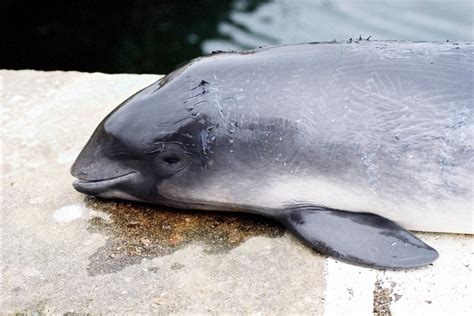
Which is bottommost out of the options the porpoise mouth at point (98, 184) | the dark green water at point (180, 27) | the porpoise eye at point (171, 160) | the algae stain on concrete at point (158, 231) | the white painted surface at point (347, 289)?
the white painted surface at point (347, 289)

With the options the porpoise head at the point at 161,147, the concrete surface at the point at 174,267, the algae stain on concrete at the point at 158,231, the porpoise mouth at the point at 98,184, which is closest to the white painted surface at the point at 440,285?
the concrete surface at the point at 174,267

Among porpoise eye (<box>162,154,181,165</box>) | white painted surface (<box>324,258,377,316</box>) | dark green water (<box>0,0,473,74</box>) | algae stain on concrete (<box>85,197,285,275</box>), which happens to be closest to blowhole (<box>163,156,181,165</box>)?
porpoise eye (<box>162,154,181,165</box>)

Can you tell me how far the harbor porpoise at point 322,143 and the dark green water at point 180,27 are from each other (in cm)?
580

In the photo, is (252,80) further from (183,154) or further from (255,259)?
(255,259)

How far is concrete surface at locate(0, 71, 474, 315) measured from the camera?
4426mm

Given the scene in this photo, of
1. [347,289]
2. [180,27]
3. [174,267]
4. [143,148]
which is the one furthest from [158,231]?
[180,27]

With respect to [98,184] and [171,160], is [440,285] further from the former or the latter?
[98,184]

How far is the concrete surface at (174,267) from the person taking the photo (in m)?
4.43

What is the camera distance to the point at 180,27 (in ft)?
39.8

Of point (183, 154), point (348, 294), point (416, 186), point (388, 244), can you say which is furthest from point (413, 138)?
point (183, 154)

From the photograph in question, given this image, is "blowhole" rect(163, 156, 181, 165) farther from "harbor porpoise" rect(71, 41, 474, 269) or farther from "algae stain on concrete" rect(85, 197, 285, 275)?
"algae stain on concrete" rect(85, 197, 285, 275)

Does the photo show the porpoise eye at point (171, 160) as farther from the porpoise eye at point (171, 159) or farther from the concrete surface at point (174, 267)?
the concrete surface at point (174, 267)

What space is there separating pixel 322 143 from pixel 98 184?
146 centimetres

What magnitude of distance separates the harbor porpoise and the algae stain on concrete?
0.34 ft
